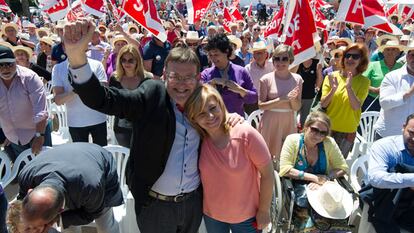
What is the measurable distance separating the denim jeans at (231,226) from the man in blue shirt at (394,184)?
3.34 feet

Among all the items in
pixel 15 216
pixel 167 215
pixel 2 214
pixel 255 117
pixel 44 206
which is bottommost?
pixel 255 117

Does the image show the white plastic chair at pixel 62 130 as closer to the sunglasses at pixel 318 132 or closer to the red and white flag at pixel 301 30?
the red and white flag at pixel 301 30

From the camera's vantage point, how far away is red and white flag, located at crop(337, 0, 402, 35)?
5.75m

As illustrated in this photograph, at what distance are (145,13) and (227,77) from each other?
221 centimetres

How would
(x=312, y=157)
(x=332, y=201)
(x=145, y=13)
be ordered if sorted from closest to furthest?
(x=332, y=201)
(x=312, y=157)
(x=145, y=13)

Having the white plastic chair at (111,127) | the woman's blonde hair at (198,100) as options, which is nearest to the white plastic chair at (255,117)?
the white plastic chair at (111,127)

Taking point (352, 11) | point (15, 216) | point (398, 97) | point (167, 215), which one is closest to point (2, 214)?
point (15, 216)

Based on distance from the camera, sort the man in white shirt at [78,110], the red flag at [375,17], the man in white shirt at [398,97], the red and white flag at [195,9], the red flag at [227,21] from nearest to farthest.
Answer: the man in white shirt at [398,97]
the man in white shirt at [78,110]
the red flag at [375,17]
the red and white flag at [195,9]
the red flag at [227,21]

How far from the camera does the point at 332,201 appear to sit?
9.66 ft

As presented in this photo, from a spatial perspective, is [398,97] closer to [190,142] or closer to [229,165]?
[229,165]

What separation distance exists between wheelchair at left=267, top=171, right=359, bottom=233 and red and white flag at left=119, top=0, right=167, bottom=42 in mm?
3057

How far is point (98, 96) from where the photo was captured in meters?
1.76

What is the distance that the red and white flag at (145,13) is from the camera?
550 cm

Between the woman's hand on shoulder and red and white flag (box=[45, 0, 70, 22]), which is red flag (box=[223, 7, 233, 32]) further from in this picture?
the woman's hand on shoulder
